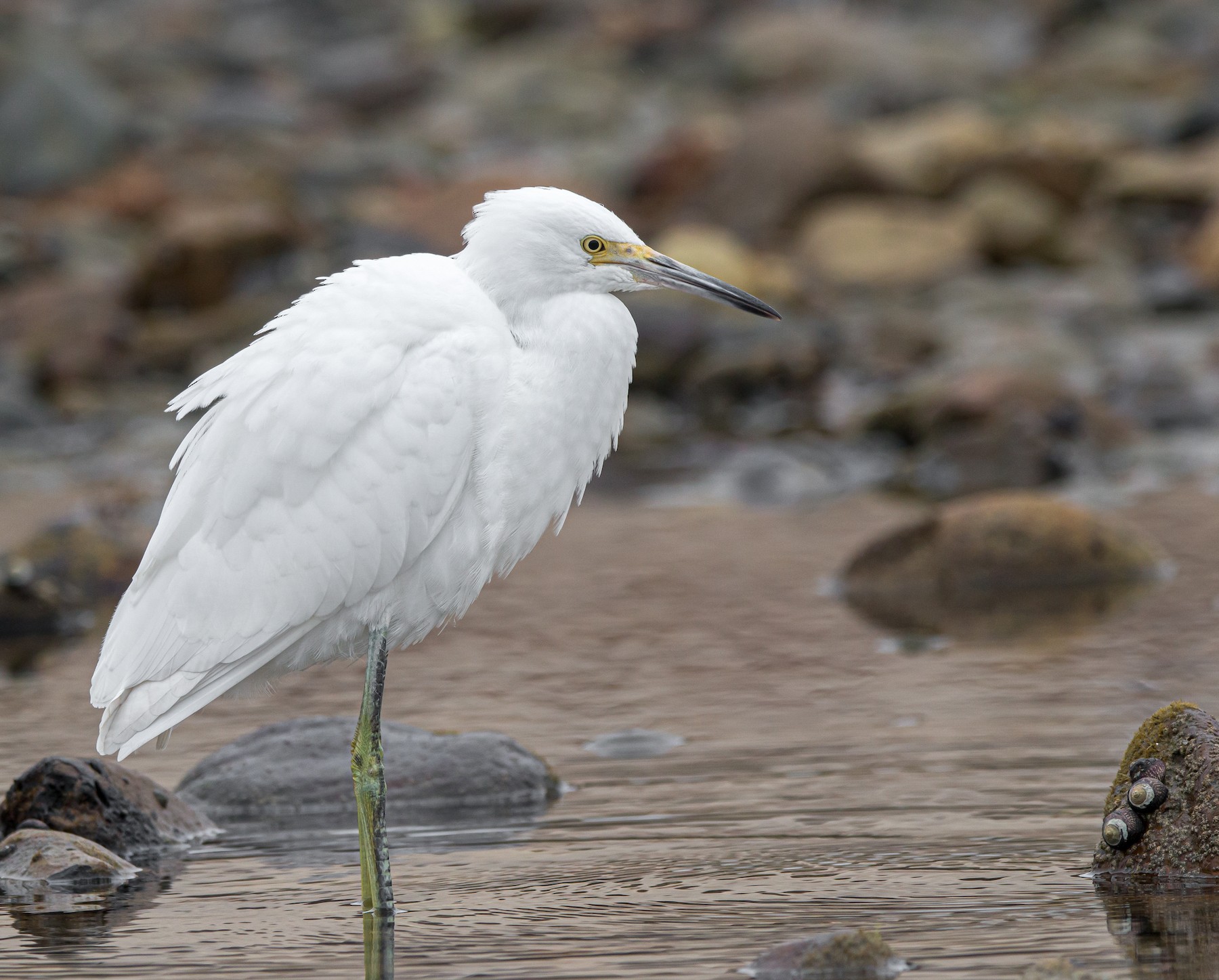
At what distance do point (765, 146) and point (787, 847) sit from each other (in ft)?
60.0

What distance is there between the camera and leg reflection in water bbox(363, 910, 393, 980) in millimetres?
5004

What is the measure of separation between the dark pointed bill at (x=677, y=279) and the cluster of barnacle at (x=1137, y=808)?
176 centimetres

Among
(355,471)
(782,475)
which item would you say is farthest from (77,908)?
(782,475)

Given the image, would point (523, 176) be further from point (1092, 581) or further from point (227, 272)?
point (1092, 581)

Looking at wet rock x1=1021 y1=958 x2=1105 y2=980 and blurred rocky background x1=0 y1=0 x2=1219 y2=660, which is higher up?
blurred rocky background x1=0 y1=0 x2=1219 y2=660

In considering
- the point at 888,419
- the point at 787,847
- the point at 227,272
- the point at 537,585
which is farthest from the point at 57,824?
the point at 227,272

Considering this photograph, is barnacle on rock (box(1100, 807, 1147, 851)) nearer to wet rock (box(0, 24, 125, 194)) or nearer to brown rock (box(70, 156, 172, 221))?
brown rock (box(70, 156, 172, 221))

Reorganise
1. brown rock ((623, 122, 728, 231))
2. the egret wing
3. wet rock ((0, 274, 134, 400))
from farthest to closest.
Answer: brown rock ((623, 122, 728, 231)) → wet rock ((0, 274, 134, 400)) → the egret wing

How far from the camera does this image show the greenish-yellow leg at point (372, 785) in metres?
5.59

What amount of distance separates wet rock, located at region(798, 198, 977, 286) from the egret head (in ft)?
51.3

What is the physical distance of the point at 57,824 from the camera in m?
6.44

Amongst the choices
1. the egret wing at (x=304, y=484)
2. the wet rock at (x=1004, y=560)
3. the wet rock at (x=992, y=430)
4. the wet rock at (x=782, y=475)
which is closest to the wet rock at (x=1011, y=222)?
the wet rock at (x=992, y=430)

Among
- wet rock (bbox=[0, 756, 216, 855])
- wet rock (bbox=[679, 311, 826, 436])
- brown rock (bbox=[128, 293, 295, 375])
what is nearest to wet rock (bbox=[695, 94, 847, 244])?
wet rock (bbox=[679, 311, 826, 436])

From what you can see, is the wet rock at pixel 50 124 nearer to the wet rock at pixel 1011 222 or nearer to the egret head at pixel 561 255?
the wet rock at pixel 1011 222
